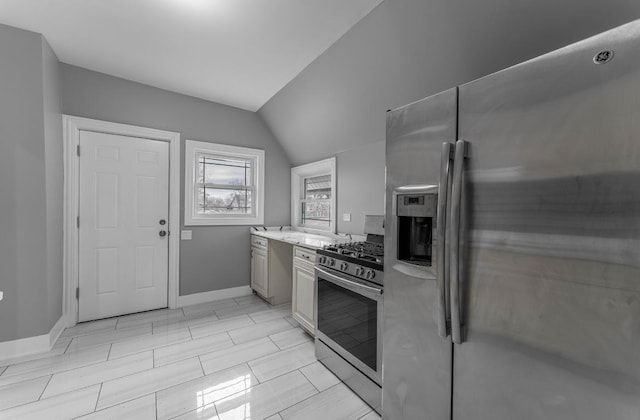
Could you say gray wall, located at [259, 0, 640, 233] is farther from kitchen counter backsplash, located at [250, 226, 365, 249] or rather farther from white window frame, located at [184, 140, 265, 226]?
white window frame, located at [184, 140, 265, 226]

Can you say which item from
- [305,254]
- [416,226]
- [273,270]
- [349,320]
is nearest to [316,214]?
[273,270]


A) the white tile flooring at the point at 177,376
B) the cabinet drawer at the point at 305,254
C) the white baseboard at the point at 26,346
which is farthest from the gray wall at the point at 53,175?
the cabinet drawer at the point at 305,254

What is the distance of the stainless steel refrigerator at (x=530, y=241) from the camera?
0.77 meters

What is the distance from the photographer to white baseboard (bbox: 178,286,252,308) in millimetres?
3430

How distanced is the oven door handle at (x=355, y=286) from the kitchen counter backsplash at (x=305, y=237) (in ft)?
1.13

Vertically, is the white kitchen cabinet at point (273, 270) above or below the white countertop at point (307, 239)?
below

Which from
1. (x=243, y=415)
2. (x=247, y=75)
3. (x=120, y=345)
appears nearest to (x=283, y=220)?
(x=247, y=75)

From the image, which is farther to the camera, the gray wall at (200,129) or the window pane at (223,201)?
the window pane at (223,201)

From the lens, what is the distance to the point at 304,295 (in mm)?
2615

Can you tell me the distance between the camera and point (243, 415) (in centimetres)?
165

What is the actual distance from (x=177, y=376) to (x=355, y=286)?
1585mm

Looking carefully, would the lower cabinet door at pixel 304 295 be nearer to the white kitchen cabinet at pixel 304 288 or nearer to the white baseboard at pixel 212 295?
the white kitchen cabinet at pixel 304 288

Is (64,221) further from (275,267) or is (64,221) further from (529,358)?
(529,358)

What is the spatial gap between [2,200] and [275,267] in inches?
102
